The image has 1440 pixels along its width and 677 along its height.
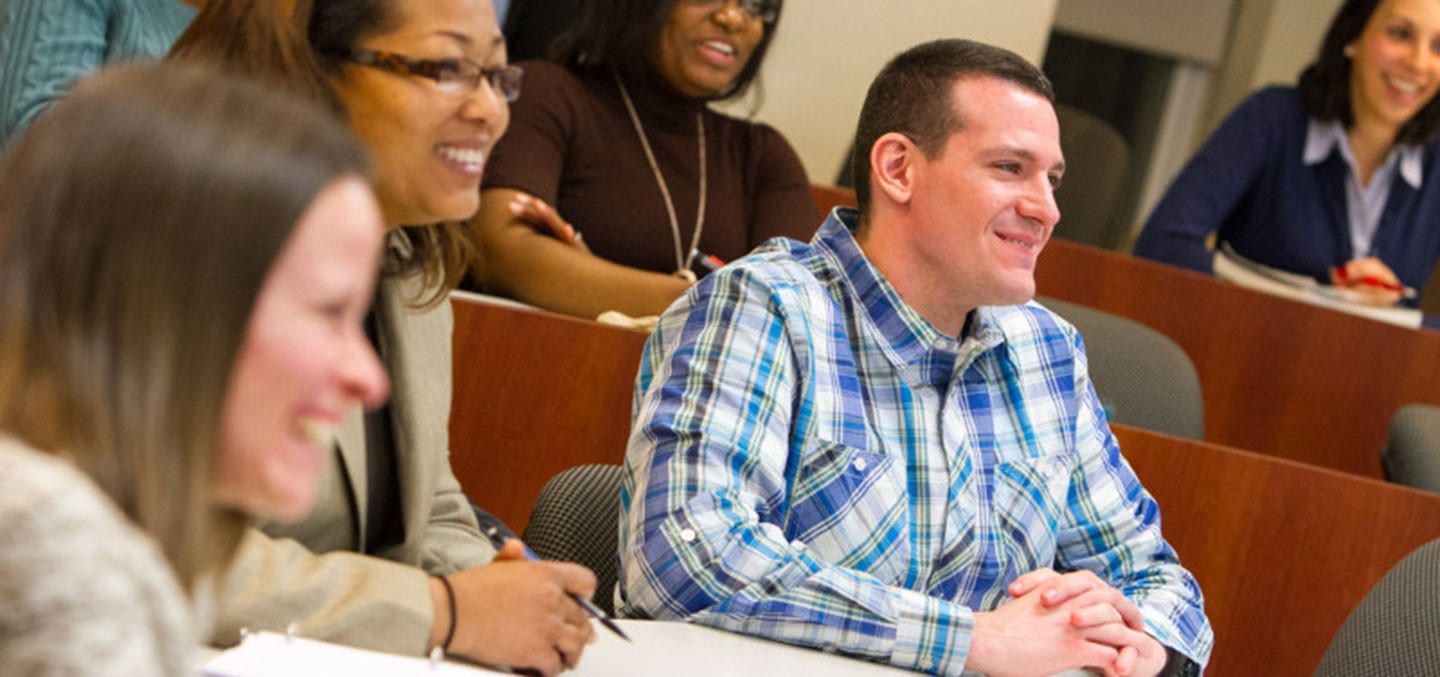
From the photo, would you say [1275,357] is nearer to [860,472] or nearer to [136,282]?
[860,472]

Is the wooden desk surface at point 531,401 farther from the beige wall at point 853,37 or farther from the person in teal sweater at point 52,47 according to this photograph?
the beige wall at point 853,37

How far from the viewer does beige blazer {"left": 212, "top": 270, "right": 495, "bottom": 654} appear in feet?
4.16

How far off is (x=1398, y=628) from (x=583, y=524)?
0.93m

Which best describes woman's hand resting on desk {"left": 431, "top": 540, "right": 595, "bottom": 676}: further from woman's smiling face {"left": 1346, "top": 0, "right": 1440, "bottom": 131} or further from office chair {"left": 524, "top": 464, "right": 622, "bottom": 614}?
woman's smiling face {"left": 1346, "top": 0, "right": 1440, "bottom": 131}

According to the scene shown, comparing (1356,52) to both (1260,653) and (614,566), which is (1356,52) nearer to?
(1260,653)

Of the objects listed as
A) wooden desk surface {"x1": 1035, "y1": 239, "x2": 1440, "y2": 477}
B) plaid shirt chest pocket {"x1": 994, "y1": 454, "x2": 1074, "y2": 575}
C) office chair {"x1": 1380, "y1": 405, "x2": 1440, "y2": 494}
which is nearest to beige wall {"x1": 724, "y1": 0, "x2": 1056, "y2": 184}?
wooden desk surface {"x1": 1035, "y1": 239, "x2": 1440, "y2": 477}

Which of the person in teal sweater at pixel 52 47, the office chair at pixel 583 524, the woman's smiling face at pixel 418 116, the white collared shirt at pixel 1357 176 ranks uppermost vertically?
the woman's smiling face at pixel 418 116

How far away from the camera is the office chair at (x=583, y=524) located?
178cm

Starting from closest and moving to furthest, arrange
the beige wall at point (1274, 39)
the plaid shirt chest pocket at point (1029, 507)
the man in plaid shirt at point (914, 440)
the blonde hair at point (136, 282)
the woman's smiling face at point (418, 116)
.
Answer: the blonde hair at point (136, 282), the woman's smiling face at point (418, 116), the man in plaid shirt at point (914, 440), the plaid shirt chest pocket at point (1029, 507), the beige wall at point (1274, 39)

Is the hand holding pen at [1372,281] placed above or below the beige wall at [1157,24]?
below

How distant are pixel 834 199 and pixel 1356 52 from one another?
1.29 m

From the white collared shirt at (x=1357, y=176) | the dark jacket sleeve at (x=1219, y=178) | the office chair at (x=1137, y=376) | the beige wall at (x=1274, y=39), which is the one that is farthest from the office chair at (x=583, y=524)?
the beige wall at (x=1274, y=39)

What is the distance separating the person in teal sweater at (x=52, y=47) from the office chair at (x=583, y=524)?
0.78 metres

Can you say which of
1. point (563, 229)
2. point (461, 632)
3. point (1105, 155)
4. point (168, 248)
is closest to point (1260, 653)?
point (563, 229)
